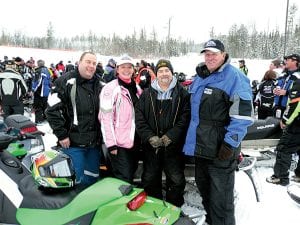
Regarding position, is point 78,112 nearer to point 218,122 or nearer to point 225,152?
point 218,122

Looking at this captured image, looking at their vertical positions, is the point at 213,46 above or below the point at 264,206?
above

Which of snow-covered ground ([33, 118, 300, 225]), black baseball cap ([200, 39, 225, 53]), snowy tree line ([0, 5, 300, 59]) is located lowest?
snow-covered ground ([33, 118, 300, 225])

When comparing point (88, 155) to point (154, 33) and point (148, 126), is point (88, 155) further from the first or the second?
point (154, 33)

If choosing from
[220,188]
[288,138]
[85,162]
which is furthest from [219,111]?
[288,138]

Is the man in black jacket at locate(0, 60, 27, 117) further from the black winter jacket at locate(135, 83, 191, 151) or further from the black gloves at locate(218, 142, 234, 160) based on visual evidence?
the black gloves at locate(218, 142, 234, 160)

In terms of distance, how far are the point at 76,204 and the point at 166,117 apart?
1.37 m

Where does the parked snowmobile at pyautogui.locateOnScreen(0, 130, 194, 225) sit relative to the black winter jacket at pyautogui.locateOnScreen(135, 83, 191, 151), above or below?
below

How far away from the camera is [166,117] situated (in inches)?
124

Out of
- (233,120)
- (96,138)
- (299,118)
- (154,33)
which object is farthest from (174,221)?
(154,33)

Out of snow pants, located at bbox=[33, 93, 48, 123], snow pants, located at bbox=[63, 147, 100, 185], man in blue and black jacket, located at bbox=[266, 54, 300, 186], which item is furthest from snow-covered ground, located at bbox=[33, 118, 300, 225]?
snow pants, located at bbox=[33, 93, 48, 123]

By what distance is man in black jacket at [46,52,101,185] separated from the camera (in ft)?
10.8

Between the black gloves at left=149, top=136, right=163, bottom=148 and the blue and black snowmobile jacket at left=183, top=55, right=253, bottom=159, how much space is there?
0.25 meters

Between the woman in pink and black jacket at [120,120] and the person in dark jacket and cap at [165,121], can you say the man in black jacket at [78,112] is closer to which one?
the woman in pink and black jacket at [120,120]

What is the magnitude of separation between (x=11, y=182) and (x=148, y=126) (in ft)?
4.25
